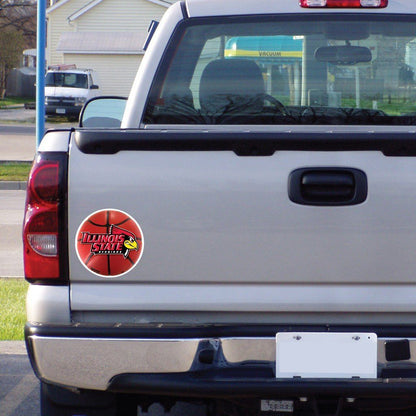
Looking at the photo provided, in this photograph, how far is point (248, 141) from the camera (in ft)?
10.1

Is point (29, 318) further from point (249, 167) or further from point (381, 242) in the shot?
point (381, 242)

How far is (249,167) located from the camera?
122 inches

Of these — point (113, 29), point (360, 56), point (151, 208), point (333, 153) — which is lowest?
point (151, 208)

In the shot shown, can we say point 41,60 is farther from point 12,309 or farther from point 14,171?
point 14,171

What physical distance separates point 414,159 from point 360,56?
3.90 ft

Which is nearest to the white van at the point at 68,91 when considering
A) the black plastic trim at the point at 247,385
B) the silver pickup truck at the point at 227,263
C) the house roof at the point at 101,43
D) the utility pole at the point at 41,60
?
the house roof at the point at 101,43

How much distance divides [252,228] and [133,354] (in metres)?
0.59

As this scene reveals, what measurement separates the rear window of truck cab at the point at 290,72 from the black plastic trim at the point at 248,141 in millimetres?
→ 862

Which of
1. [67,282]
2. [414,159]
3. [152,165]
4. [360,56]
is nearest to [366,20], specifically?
[360,56]

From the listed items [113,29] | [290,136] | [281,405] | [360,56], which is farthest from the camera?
[113,29]

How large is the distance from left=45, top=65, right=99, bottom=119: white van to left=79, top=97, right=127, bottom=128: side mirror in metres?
29.4

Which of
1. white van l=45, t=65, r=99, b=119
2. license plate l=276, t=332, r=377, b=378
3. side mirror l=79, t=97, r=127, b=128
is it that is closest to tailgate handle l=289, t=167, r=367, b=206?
license plate l=276, t=332, r=377, b=378

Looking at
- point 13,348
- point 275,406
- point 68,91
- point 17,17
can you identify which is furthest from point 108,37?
point 275,406

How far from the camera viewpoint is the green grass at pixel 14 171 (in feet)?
52.2
